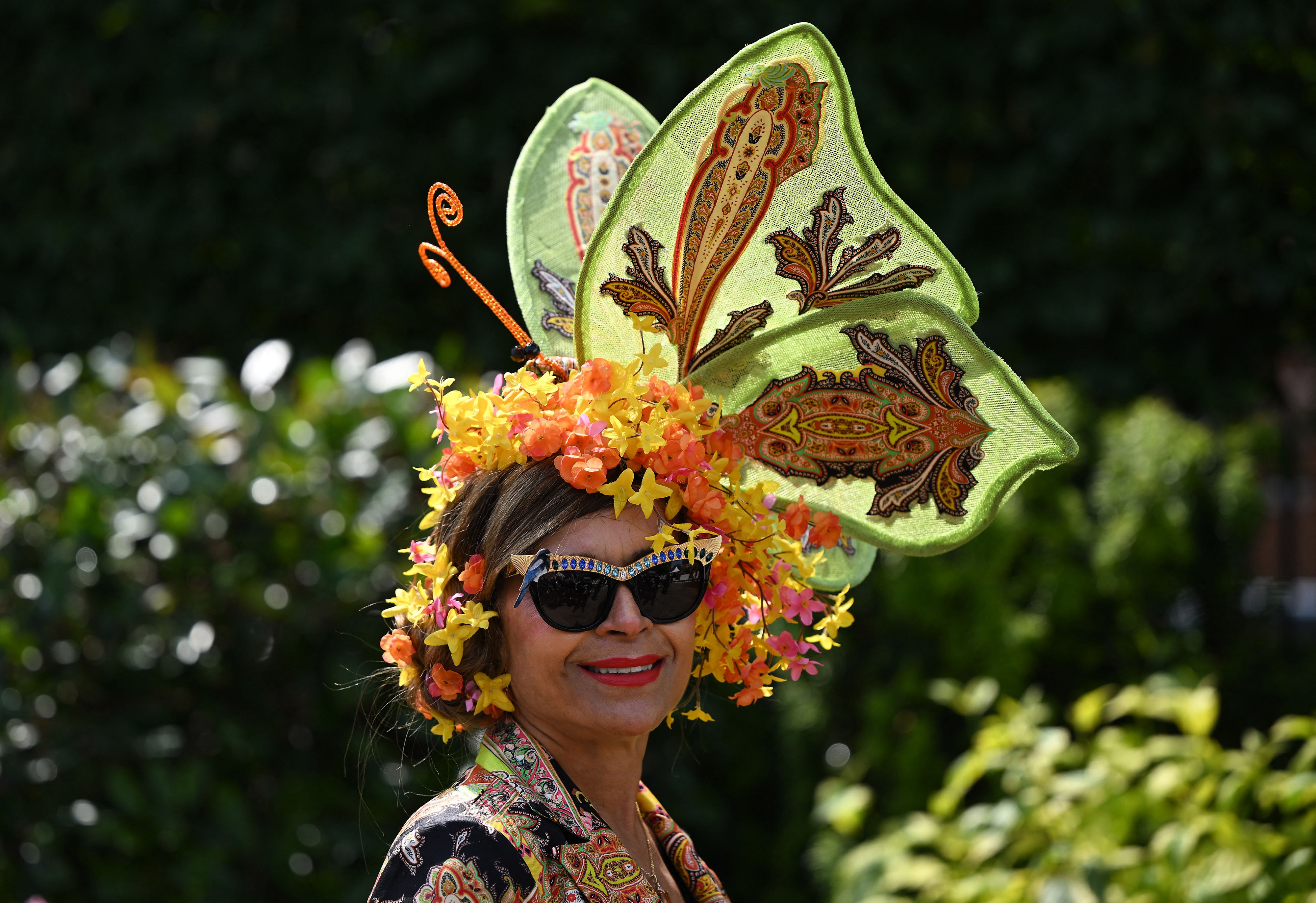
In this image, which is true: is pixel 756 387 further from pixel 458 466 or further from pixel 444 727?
pixel 444 727

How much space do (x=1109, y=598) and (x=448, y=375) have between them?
7.27ft

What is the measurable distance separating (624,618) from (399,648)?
1.09ft

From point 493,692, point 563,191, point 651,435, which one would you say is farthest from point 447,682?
point 563,191

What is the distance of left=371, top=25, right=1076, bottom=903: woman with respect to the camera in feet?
5.33

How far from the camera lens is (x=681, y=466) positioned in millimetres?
1692

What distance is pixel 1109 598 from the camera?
3.84 metres

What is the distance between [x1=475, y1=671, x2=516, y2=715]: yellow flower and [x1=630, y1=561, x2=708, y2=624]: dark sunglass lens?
210 millimetres

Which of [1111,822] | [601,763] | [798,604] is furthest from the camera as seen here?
[1111,822]

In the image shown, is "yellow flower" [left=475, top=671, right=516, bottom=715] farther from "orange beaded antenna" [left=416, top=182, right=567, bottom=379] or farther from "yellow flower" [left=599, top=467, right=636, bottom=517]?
"orange beaded antenna" [left=416, top=182, right=567, bottom=379]

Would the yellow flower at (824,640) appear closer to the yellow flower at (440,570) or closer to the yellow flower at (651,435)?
the yellow flower at (651,435)

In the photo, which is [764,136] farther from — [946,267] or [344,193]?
[344,193]

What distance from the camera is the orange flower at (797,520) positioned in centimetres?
182

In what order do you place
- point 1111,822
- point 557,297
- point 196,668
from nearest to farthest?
point 557,297, point 1111,822, point 196,668

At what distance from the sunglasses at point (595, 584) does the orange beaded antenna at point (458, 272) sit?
337 millimetres
